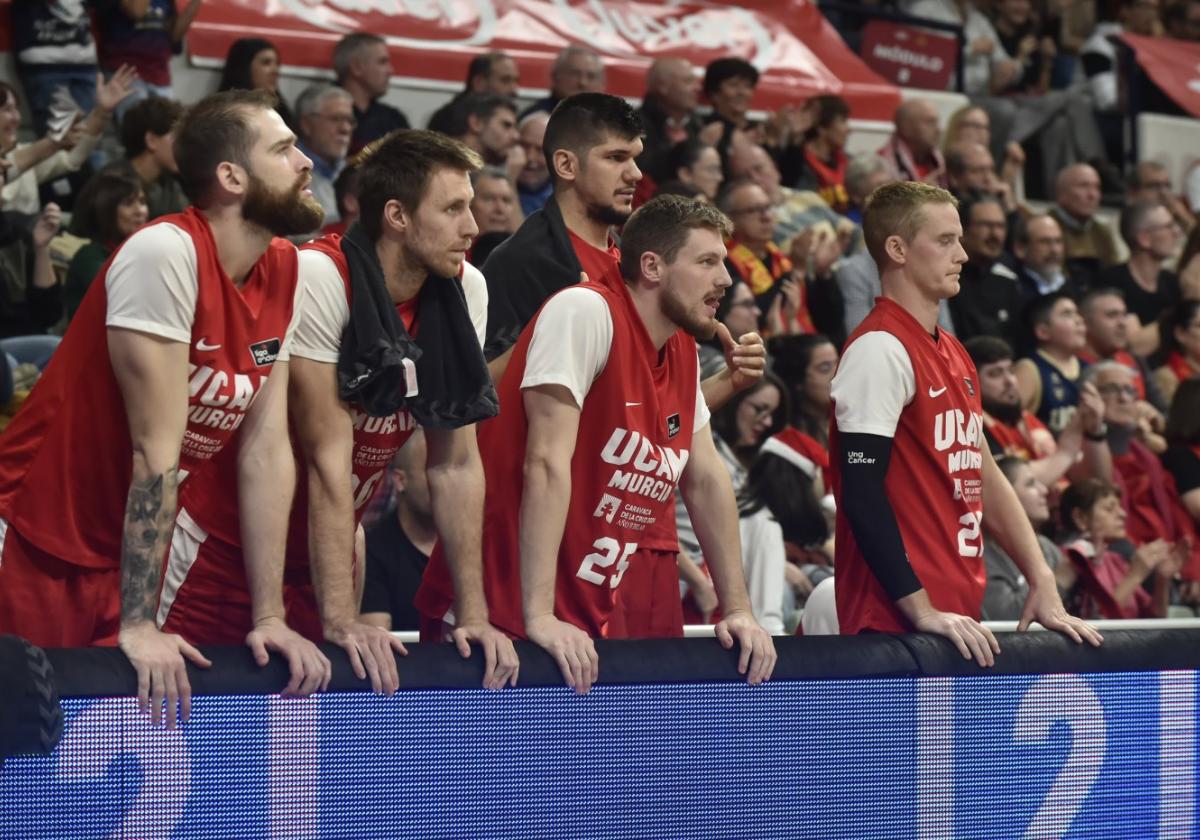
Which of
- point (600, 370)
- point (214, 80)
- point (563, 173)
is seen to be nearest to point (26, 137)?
point (214, 80)

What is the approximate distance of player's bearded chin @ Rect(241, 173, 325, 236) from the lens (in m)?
3.51

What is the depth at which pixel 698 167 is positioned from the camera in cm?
872

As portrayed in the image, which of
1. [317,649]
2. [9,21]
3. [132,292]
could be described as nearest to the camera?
[317,649]

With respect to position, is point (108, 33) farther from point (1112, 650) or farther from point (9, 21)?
point (1112, 650)

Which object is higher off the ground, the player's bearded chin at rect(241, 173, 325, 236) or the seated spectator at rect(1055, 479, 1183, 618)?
the player's bearded chin at rect(241, 173, 325, 236)

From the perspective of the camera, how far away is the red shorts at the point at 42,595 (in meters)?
3.59

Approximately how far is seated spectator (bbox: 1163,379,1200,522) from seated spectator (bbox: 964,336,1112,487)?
0.42m

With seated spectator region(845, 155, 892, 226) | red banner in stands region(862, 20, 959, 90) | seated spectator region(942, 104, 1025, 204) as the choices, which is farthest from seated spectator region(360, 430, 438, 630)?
red banner in stands region(862, 20, 959, 90)

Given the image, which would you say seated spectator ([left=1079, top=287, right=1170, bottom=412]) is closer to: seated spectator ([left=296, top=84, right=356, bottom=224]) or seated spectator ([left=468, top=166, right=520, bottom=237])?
seated spectator ([left=468, top=166, right=520, bottom=237])

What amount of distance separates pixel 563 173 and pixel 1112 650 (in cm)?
183

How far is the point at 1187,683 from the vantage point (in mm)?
3961

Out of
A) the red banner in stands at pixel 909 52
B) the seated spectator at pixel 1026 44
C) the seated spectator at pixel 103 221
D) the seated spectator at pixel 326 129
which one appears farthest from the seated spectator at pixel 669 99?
the seated spectator at pixel 1026 44

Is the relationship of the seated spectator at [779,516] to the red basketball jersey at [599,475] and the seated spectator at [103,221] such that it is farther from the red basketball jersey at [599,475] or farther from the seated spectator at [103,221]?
the seated spectator at [103,221]

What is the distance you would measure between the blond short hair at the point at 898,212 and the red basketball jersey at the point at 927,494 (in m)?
0.26
